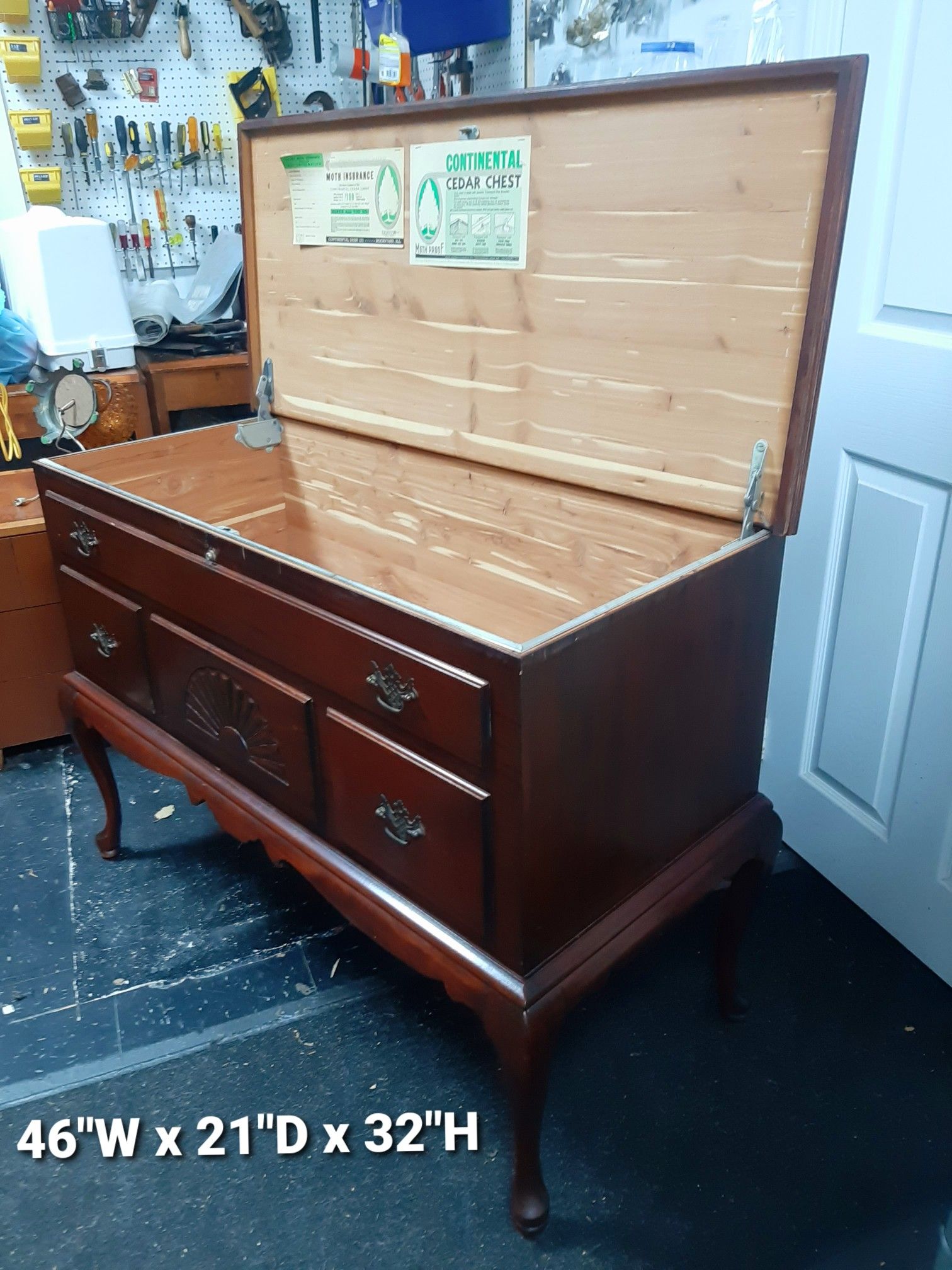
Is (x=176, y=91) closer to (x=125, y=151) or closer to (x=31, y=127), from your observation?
(x=125, y=151)

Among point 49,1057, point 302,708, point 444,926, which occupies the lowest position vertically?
point 49,1057

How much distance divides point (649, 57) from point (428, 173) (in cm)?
49

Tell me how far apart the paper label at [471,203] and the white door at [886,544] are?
484 millimetres

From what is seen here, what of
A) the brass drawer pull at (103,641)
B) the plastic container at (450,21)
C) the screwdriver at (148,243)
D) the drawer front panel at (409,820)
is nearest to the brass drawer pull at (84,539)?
the brass drawer pull at (103,641)

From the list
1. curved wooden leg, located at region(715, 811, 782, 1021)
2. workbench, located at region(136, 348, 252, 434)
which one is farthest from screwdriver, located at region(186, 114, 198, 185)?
curved wooden leg, located at region(715, 811, 782, 1021)

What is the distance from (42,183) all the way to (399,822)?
1.97 m

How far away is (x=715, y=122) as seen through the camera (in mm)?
958

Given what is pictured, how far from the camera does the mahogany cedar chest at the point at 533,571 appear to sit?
0.89 m

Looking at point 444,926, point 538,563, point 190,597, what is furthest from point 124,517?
point 444,926

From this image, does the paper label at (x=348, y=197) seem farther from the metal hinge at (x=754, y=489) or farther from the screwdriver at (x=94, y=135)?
the screwdriver at (x=94, y=135)

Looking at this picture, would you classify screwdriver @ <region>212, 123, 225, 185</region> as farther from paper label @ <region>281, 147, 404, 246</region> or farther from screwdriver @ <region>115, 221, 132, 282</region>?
paper label @ <region>281, 147, 404, 246</region>

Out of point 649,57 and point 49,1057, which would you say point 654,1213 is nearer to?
point 49,1057

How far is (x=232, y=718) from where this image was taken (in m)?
1.22

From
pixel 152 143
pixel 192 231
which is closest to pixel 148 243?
pixel 192 231
